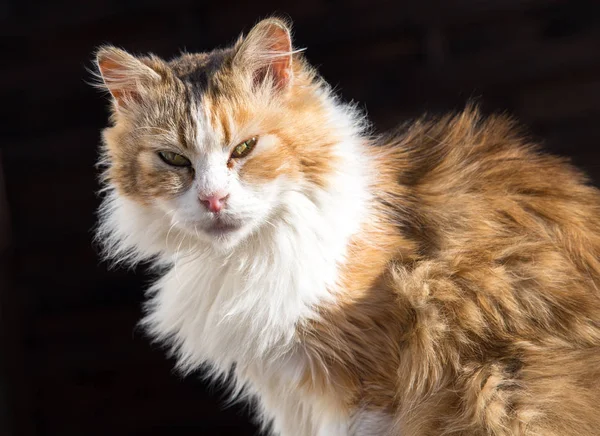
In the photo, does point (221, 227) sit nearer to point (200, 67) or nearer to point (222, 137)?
point (222, 137)

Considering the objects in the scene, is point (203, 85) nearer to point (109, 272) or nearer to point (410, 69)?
point (410, 69)

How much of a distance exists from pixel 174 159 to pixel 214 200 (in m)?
0.16

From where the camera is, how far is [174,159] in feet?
5.25

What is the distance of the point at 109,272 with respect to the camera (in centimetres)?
294

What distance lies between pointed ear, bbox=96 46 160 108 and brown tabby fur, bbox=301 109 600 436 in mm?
607

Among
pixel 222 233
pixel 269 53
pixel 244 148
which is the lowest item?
pixel 222 233

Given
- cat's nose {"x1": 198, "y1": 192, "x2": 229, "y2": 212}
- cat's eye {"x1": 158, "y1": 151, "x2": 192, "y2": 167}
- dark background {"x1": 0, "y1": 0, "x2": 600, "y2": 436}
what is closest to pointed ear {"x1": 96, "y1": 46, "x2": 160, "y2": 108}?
cat's eye {"x1": 158, "y1": 151, "x2": 192, "y2": 167}

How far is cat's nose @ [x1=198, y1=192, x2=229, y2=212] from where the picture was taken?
152 centimetres

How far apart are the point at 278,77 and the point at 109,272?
1.55 meters

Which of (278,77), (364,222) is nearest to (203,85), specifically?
(278,77)

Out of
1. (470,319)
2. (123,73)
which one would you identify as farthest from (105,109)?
(470,319)

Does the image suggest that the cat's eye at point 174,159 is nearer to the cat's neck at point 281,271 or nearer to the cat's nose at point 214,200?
the cat's nose at point 214,200

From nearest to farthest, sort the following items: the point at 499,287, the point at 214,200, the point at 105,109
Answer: the point at 214,200 < the point at 499,287 < the point at 105,109

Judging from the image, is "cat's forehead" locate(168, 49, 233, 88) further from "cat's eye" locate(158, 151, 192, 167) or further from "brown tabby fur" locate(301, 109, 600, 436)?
"brown tabby fur" locate(301, 109, 600, 436)
